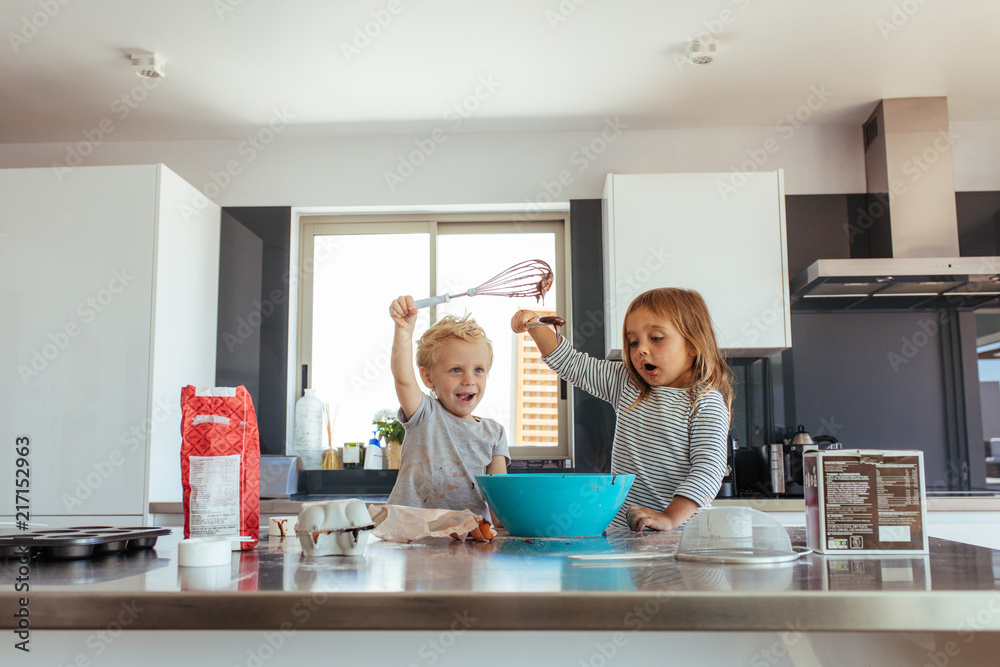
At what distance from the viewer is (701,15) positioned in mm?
2189

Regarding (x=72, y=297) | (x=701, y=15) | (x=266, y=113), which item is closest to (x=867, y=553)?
(x=701, y=15)

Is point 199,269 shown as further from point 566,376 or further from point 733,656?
point 733,656

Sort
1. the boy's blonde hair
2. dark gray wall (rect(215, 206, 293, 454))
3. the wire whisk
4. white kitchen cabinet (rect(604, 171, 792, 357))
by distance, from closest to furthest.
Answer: the wire whisk < the boy's blonde hair < white kitchen cabinet (rect(604, 171, 792, 357)) < dark gray wall (rect(215, 206, 293, 454))

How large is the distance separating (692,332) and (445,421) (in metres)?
0.55

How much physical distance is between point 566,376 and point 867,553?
3.31ft

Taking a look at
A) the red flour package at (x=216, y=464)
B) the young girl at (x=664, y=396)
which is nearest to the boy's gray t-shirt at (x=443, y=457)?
the young girl at (x=664, y=396)

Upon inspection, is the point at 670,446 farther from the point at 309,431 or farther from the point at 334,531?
the point at 309,431

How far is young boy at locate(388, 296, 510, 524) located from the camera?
64.3 inches

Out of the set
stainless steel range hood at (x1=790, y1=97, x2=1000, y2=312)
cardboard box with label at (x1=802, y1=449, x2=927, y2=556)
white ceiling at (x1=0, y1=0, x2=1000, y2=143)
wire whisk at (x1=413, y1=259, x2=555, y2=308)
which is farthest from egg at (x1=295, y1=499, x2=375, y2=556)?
stainless steel range hood at (x1=790, y1=97, x2=1000, y2=312)

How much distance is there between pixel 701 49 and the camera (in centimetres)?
233

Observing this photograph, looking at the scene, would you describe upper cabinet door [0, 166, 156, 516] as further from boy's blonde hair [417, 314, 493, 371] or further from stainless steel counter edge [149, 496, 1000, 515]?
boy's blonde hair [417, 314, 493, 371]

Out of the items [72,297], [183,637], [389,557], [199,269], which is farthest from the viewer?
[199,269]

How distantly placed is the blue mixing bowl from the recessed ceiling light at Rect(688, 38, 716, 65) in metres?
1.64

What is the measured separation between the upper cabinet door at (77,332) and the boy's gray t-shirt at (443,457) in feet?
3.59
